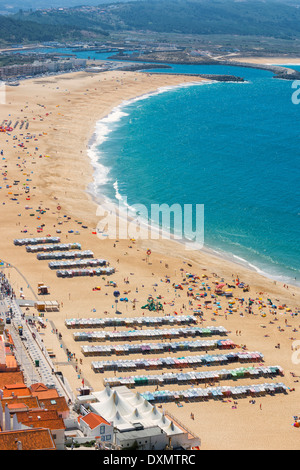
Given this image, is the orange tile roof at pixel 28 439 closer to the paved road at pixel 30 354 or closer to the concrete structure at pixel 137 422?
the concrete structure at pixel 137 422

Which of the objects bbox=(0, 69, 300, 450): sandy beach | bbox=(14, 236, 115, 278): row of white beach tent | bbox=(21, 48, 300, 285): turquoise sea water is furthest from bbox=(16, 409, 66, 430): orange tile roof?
bbox=(21, 48, 300, 285): turquoise sea water

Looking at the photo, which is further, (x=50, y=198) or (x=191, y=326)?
(x=50, y=198)

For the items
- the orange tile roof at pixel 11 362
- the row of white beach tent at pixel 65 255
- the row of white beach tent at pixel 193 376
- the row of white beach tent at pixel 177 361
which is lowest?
the row of white beach tent at pixel 193 376

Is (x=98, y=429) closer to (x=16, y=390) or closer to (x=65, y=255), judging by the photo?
(x=16, y=390)

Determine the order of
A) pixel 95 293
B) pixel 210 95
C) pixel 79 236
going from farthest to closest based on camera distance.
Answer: pixel 210 95, pixel 79 236, pixel 95 293

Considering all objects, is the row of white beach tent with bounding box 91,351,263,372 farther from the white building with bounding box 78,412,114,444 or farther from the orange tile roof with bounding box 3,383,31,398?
the white building with bounding box 78,412,114,444

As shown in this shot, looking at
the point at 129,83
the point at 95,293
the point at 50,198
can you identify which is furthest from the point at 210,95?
the point at 95,293

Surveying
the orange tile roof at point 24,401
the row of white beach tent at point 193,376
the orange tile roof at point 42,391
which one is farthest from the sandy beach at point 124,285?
the orange tile roof at point 24,401
